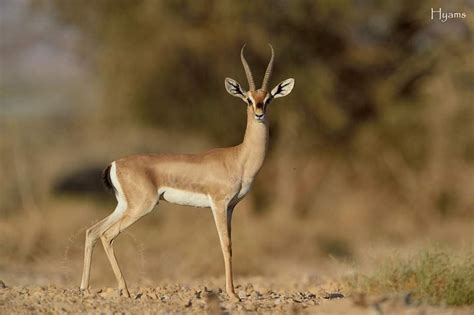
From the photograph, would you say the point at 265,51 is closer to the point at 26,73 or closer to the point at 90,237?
the point at 90,237

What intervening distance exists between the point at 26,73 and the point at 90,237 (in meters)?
70.1

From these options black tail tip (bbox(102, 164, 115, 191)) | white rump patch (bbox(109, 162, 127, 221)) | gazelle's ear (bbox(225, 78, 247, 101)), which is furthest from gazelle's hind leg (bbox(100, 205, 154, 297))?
gazelle's ear (bbox(225, 78, 247, 101))

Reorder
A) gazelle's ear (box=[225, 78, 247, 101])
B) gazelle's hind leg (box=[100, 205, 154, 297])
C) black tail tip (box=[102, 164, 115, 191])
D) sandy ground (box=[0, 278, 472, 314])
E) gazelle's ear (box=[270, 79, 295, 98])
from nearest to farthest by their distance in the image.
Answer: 1. sandy ground (box=[0, 278, 472, 314])
2. gazelle's hind leg (box=[100, 205, 154, 297])
3. black tail tip (box=[102, 164, 115, 191])
4. gazelle's ear (box=[225, 78, 247, 101])
5. gazelle's ear (box=[270, 79, 295, 98])

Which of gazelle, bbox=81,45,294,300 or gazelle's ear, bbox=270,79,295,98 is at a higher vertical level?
gazelle's ear, bbox=270,79,295,98

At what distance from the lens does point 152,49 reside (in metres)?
22.2

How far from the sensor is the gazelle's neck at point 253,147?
9.91 metres

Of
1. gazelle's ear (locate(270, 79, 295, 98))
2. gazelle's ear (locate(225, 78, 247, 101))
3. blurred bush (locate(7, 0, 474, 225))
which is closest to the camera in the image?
gazelle's ear (locate(225, 78, 247, 101))

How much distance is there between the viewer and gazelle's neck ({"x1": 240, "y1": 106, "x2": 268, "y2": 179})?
32.5 ft

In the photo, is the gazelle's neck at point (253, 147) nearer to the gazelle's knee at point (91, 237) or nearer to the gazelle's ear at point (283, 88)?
the gazelle's ear at point (283, 88)

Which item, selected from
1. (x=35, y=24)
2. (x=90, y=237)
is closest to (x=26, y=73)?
(x=35, y=24)

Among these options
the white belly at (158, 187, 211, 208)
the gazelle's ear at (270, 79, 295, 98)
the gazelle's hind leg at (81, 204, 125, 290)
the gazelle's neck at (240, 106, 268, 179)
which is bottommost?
the gazelle's hind leg at (81, 204, 125, 290)

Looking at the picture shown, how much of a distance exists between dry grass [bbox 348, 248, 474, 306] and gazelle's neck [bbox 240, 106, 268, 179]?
173 cm

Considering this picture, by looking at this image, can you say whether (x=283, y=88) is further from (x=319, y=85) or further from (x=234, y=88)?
(x=319, y=85)

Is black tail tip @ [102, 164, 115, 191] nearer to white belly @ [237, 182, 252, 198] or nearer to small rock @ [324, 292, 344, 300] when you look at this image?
white belly @ [237, 182, 252, 198]
